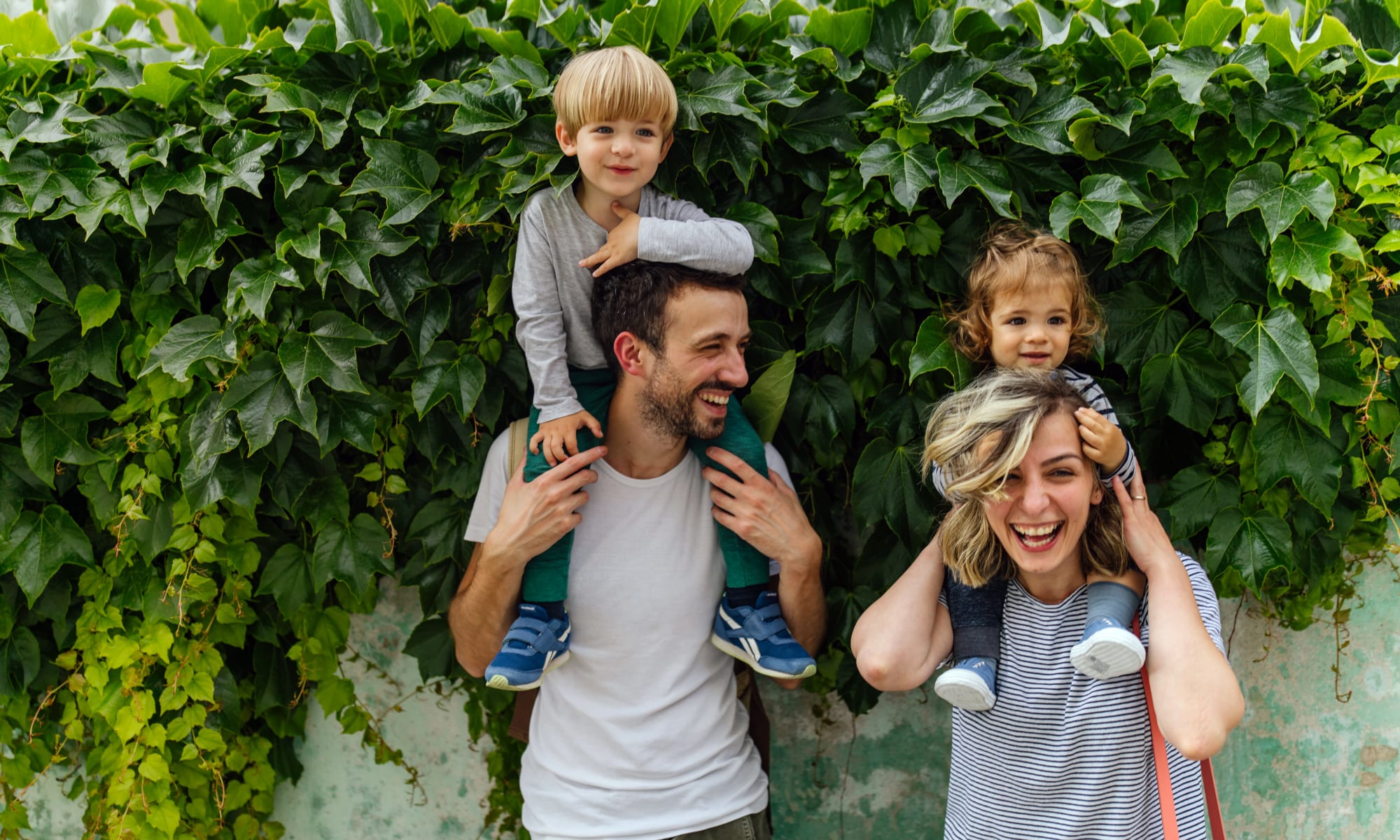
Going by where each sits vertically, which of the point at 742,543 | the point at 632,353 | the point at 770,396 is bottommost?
the point at 742,543

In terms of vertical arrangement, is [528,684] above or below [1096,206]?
below

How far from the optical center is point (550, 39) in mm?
2295

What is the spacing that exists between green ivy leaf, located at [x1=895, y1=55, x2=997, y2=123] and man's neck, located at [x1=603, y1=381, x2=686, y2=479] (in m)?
0.86

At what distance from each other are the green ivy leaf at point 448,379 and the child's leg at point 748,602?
1.68 feet

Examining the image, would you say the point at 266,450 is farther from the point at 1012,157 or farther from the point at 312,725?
the point at 1012,157

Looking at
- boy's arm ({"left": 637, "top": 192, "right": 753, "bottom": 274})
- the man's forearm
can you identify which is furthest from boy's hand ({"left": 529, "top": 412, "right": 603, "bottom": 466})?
boy's arm ({"left": 637, "top": 192, "right": 753, "bottom": 274})

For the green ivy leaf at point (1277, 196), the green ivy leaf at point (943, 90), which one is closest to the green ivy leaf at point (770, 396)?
the green ivy leaf at point (943, 90)

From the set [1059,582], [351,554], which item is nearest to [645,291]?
[351,554]

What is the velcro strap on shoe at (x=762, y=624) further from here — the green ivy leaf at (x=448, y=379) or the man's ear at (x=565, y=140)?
the man's ear at (x=565, y=140)

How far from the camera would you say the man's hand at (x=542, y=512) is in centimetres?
224

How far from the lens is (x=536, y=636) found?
7.16ft

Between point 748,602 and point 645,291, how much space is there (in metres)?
→ 0.73

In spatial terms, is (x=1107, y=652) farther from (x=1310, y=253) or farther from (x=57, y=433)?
(x=57, y=433)

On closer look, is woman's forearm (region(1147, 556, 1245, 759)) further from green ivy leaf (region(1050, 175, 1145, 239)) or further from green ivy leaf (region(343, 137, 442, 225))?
green ivy leaf (region(343, 137, 442, 225))
